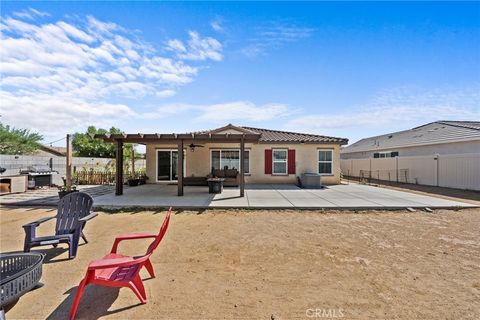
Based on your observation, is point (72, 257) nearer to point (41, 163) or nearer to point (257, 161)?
point (257, 161)

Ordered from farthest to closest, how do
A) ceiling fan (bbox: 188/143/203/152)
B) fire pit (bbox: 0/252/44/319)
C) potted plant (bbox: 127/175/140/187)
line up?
ceiling fan (bbox: 188/143/203/152), potted plant (bbox: 127/175/140/187), fire pit (bbox: 0/252/44/319)

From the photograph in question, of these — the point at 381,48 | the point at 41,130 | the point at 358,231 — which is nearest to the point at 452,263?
the point at 358,231

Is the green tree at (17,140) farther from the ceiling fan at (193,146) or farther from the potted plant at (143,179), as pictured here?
the ceiling fan at (193,146)

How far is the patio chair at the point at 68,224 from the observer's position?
4.11 m

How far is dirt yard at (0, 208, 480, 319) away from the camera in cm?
276

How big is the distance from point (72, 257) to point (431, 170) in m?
18.7

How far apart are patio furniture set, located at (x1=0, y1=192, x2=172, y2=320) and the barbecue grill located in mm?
10400

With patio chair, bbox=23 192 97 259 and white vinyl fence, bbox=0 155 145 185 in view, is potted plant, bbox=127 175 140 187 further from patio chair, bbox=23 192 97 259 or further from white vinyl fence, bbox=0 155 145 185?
patio chair, bbox=23 192 97 259

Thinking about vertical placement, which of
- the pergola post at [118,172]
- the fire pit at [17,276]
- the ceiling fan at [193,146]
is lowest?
the fire pit at [17,276]

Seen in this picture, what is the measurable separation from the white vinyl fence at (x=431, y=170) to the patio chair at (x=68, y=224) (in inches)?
672

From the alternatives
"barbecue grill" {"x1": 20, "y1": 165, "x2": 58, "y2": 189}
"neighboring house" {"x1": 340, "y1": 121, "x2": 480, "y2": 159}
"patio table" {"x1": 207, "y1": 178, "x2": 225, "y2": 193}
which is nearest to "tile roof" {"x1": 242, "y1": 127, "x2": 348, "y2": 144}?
"patio table" {"x1": 207, "y1": 178, "x2": 225, "y2": 193}

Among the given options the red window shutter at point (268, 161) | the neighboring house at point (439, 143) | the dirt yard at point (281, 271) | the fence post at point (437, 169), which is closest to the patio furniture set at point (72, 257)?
the dirt yard at point (281, 271)

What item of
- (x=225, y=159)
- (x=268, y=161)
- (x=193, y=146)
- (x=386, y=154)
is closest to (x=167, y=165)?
(x=193, y=146)

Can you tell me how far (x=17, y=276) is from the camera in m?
2.01
